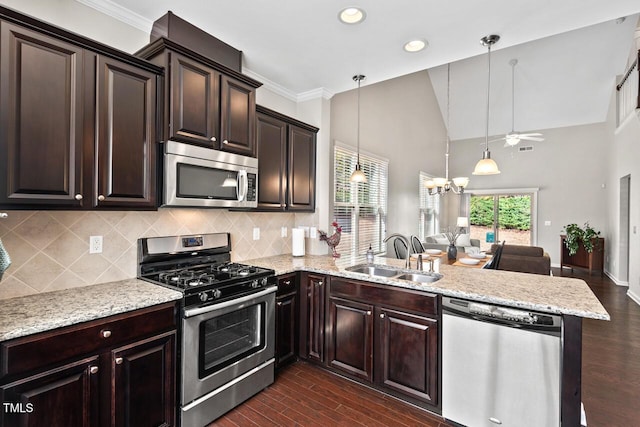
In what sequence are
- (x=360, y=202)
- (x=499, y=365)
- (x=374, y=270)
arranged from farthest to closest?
(x=360, y=202), (x=374, y=270), (x=499, y=365)

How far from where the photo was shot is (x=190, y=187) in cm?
→ 229

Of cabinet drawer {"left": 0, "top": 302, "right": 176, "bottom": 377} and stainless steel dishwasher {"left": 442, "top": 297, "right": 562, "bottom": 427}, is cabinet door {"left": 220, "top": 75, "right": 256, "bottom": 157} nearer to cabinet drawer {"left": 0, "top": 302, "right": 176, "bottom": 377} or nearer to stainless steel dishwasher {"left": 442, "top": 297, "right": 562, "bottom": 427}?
cabinet drawer {"left": 0, "top": 302, "right": 176, "bottom": 377}

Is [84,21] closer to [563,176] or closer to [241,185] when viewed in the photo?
[241,185]

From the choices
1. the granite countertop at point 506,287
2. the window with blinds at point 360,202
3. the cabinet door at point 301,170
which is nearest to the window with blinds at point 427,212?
the window with blinds at point 360,202

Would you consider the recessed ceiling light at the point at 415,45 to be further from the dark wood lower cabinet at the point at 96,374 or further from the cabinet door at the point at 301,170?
the dark wood lower cabinet at the point at 96,374

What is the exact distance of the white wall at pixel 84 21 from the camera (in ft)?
6.34

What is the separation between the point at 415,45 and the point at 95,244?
9.55ft

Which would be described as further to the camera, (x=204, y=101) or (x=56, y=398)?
(x=204, y=101)

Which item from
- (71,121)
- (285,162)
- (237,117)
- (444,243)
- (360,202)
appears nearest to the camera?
(71,121)

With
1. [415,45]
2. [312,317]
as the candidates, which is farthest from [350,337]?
[415,45]

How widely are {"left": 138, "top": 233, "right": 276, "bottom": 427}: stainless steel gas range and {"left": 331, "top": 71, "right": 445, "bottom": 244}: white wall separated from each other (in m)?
2.58

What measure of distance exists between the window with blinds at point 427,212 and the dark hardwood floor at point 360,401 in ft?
16.5

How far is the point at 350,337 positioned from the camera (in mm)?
2613

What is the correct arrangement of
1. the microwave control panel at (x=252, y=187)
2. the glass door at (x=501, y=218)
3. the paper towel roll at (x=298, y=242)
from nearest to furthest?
the microwave control panel at (x=252, y=187) < the paper towel roll at (x=298, y=242) < the glass door at (x=501, y=218)
